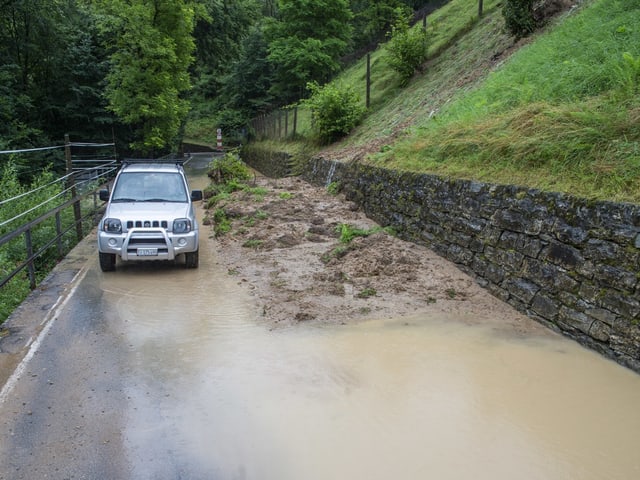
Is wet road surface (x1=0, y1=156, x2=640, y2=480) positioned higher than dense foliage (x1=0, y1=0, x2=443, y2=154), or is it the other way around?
dense foliage (x1=0, y1=0, x2=443, y2=154)

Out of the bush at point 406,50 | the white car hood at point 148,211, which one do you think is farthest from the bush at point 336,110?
the white car hood at point 148,211

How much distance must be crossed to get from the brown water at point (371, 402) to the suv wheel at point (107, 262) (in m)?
2.37

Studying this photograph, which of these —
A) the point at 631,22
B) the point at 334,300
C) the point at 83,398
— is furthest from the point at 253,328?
the point at 631,22

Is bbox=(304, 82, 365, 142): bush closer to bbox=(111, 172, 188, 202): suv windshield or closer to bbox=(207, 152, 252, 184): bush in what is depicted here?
bbox=(207, 152, 252, 184): bush

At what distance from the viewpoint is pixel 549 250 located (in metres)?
6.36

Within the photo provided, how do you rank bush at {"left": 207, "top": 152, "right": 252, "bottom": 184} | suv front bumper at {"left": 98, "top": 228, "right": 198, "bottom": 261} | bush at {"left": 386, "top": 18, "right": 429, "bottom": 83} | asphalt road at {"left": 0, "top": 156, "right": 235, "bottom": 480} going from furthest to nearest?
bush at {"left": 207, "top": 152, "right": 252, "bottom": 184}, bush at {"left": 386, "top": 18, "right": 429, "bottom": 83}, suv front bumper at {"left": 98, "top": 228, "right": 198, "bottom": 261}, asphalt road at {"left": 0, "top": 156, "right": 235, "bottom": 480}

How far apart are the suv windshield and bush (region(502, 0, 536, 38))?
10940mm

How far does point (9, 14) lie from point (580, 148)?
91.9 ft

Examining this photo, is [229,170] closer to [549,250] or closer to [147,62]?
[147,62]

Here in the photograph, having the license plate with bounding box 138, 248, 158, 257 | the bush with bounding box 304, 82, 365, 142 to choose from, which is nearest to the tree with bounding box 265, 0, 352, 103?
the bush with bounding box 304, 82, 365, 142

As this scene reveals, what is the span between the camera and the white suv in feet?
28.7

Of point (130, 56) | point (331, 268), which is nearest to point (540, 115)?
point (331, 268)

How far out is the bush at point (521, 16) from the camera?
46.9 feet

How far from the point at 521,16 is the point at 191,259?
39.0ft
